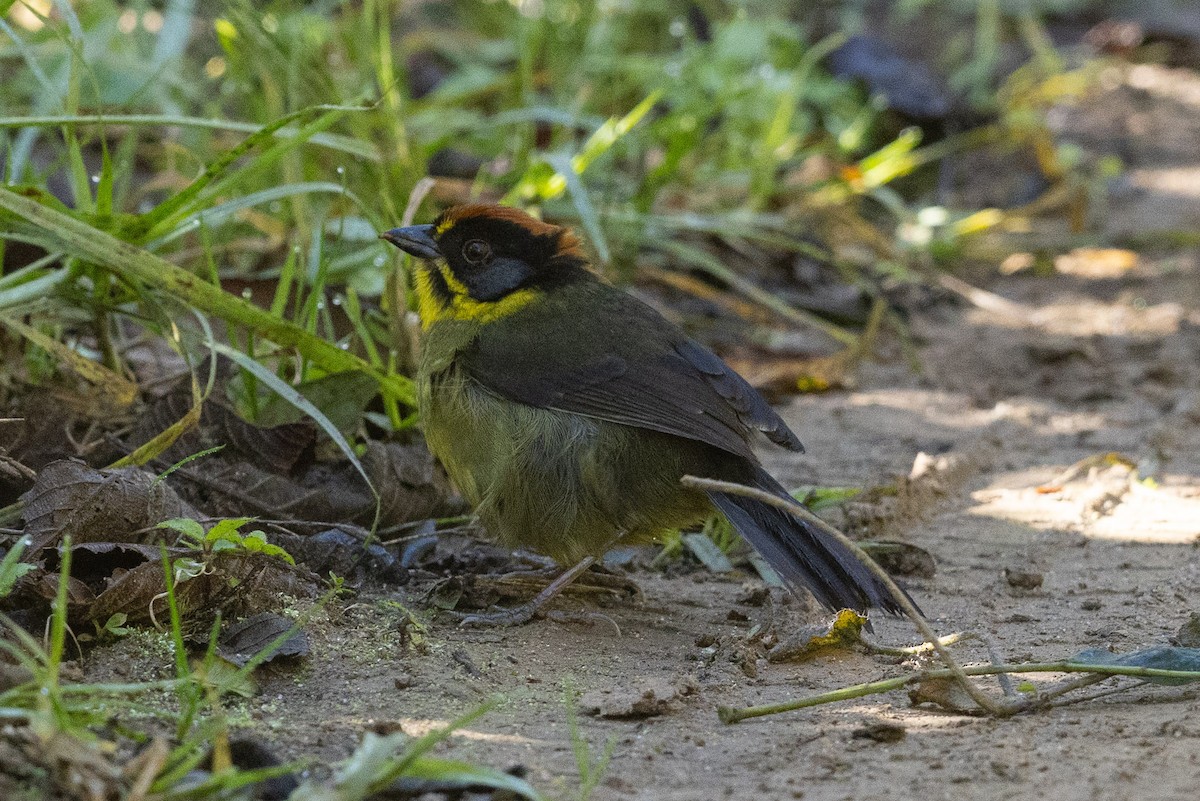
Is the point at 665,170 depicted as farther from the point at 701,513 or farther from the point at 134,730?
the point at 134,730

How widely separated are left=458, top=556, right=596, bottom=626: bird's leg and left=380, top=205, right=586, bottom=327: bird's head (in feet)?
2.73

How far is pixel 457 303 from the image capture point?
4031 mm

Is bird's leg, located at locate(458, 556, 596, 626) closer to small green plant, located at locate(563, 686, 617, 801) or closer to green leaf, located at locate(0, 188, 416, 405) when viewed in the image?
green leaf, located at locate(0, 188, 416, 405)

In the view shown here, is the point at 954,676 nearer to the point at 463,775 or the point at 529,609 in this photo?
the point at 463,775

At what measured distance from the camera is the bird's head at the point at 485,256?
4035mm

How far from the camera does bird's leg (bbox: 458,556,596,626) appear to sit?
339 centimetres

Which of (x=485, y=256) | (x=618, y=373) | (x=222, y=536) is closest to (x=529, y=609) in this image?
(x=618, y=373)

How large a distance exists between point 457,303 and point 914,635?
1603 mm

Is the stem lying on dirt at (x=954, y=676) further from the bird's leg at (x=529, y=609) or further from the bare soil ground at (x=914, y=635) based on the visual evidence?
the bird's leg at (x=529, y=609)

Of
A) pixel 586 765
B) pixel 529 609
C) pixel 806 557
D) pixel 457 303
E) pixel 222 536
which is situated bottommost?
pixel 529 609

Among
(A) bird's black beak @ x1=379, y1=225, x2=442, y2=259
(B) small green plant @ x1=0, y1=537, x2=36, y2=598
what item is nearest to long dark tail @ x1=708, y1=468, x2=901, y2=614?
(A) bird's black beak @ x1=379, y1=225, x2=442, y2=259

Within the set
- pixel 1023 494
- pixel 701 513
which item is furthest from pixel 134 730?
pixel 1023 494

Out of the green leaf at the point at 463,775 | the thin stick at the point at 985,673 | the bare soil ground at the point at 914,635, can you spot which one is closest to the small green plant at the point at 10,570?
the bare soil ground at the point at 914,635

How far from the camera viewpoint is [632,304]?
3.98m
